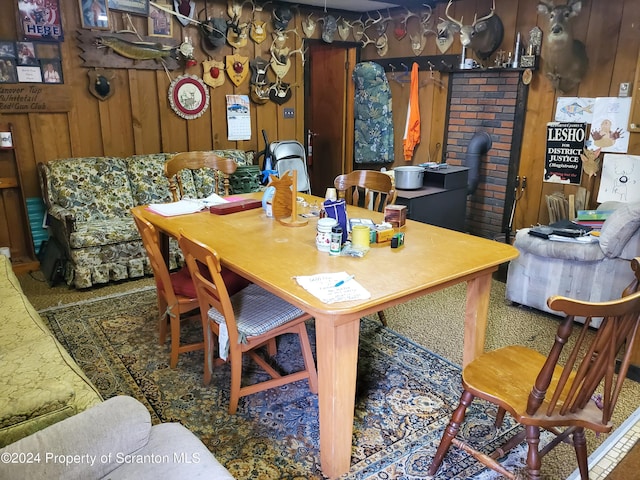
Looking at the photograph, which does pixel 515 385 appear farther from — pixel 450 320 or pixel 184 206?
pixel 184 206

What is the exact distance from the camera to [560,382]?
1.44 m

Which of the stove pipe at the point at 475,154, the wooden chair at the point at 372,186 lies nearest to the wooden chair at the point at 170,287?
the wooden chair at the point at 372,186

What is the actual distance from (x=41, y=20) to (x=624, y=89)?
446cm

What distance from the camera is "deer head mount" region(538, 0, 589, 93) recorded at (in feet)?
12.7

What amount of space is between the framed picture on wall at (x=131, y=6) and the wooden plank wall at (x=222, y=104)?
7 centimetres

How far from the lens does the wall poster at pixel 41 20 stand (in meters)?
3.71

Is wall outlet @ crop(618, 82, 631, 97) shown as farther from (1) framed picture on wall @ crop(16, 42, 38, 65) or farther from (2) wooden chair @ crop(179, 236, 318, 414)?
(1) framed picture on wall @ crop(16, 42, 38, 65)

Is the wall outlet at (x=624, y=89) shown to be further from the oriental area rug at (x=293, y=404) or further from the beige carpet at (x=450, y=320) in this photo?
the oriental area rug at (x=293, y=404)

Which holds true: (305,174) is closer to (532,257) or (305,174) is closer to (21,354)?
(532,257)

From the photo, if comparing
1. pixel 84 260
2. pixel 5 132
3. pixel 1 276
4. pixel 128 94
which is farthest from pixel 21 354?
pixel 128 94

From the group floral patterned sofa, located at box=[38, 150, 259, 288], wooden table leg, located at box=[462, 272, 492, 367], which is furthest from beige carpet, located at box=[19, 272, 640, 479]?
wooden table leg, located at box=[462, 272, 492, 367]

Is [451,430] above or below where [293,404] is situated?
above

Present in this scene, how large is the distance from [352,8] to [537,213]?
2.88 meters

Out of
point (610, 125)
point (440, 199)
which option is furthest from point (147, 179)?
point (610, 125)
